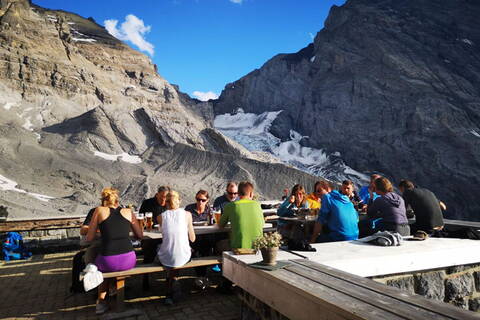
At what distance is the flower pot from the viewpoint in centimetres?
298

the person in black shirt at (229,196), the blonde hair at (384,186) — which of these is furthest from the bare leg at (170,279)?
the blonde hair at (384,186)

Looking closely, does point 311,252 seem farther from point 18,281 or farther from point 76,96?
point 76,96

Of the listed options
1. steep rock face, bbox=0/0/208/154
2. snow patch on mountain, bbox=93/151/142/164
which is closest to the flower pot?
snow patch on mountain, bbox=93/151/142/164

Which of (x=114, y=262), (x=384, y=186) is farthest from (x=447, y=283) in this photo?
(x=114, y=262)

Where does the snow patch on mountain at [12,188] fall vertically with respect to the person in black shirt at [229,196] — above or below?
→ above

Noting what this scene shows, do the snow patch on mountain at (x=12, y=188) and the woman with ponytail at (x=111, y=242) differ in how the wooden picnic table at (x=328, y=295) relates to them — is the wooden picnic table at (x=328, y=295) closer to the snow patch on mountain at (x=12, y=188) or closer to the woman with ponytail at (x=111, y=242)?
the woman with ponytail at (x=111, y=242)

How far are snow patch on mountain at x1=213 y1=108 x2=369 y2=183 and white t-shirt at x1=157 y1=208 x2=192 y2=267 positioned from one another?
170 feet

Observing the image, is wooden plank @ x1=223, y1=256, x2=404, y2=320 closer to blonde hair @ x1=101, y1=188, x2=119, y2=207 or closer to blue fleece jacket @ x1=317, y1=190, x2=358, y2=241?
blue fleece jacket @ x1=317, y1=190, x2=358, y2=241

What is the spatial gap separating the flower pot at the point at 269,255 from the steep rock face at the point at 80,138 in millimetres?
18088

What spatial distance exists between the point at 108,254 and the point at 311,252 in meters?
2.46

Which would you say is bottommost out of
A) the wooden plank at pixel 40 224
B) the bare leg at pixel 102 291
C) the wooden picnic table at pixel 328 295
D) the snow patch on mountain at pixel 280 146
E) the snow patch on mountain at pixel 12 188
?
the bare leg at pixel 102 291

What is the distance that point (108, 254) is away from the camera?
4039 millimetres

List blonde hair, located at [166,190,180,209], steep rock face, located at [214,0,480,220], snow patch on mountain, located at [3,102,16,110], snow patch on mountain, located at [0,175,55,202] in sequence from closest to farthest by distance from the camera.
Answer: blonde hair, located at [166,190,180,209]
snow patch on mountain, located at [0,175,55,202]
snow patch on mountain, located at [3,102,16,110]
steep rock face, located at [214,0,480,220]

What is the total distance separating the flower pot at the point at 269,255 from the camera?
2978mm
